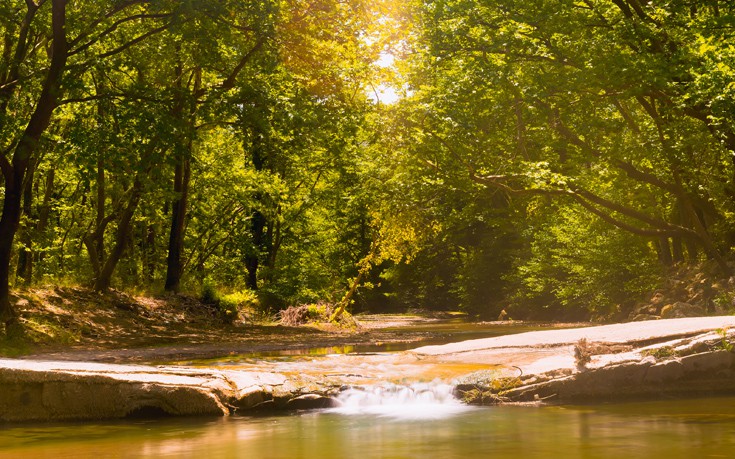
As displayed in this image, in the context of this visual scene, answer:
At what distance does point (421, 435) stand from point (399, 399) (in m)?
2.26

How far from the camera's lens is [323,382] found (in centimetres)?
1073

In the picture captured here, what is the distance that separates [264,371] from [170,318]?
1224 centimetres

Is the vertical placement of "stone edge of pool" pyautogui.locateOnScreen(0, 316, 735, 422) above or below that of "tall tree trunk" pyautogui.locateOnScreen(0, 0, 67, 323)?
below

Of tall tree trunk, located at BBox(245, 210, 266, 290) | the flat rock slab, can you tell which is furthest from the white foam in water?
Result: tall tree trunk, located at BBox(245, 210, 266, 290)

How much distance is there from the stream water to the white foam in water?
13 mm

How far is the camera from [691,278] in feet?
90.1

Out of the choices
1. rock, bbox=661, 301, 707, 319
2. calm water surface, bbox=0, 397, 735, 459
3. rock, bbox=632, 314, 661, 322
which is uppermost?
rock, bbox=661, 301, 707, 319

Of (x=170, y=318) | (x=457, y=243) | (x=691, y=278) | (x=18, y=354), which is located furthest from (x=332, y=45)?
(x=457, y=243)

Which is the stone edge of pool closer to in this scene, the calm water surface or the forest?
the calm water surface

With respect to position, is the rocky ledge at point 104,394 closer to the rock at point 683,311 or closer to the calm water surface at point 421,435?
the calm water surface at point 421,435

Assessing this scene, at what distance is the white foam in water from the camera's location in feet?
33.5

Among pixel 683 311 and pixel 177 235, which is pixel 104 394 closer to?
pixel 177 235

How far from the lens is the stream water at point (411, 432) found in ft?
24.1

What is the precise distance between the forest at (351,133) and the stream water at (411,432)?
30.3 feet
